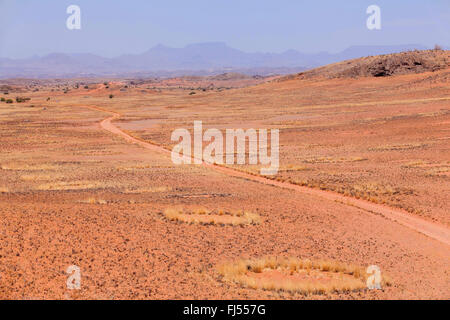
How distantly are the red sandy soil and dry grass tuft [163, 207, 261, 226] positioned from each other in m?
0.41

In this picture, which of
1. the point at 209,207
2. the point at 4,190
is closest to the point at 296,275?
the point at 209,207

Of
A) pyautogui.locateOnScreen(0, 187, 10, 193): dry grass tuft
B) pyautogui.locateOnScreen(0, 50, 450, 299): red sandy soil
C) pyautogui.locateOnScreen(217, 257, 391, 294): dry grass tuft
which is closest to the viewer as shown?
pyautogui.locateOnScreen(217, 257, 391, 294): dry grass tuft

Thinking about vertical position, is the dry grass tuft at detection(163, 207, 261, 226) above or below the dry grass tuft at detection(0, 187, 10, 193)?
below

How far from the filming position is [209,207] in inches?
715

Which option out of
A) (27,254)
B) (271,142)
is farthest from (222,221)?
(271,142)

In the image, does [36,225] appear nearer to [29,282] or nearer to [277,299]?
[29,282]

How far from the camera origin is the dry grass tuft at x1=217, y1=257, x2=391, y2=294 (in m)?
10.5

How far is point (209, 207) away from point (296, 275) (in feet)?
22.9

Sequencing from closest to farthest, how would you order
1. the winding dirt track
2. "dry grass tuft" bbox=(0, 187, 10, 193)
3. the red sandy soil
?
the red sandy soil
the winding dirt track
"dry grass tuft" bbox=(0, 187, 10, 193)

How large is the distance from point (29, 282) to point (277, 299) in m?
4.94

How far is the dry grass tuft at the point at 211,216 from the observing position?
15941 mm

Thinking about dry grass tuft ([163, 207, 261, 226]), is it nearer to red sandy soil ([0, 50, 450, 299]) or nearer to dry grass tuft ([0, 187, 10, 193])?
red sandy soil ([0, 50, 450, 299])

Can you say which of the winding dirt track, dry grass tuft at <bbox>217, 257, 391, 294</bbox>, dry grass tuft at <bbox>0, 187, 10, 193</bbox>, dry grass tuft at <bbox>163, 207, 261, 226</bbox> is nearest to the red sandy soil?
the winding dirt track

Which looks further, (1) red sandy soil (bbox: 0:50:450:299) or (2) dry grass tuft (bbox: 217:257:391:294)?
(1) red sandy soil (bbox: 0:50:450:299)
